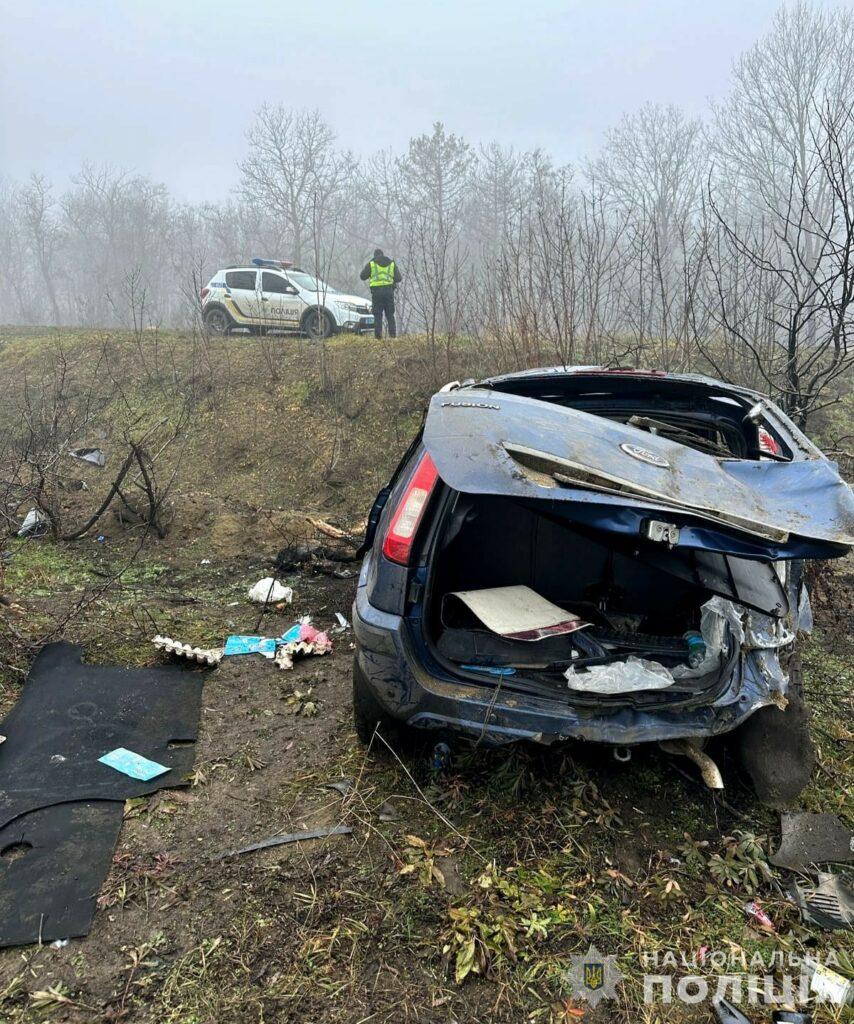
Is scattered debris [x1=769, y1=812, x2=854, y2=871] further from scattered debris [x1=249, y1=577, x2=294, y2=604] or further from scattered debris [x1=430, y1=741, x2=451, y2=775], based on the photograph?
scattered debris [x1=249, y1=577, x2=294, y2=604]

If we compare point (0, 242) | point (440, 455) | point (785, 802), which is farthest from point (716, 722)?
point (0, 242)

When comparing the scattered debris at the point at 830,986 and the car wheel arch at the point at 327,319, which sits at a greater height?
the car wheel arch at the point at 327,319

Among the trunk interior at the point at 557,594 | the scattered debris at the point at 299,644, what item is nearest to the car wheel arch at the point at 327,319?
the scattered debris at the point at 299,644

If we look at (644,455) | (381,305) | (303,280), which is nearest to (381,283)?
(381,305)

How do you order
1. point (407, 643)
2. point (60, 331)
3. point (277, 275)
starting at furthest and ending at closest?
point (60, 331) → point (277, 275) → point (407, 643)

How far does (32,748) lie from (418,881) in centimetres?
188

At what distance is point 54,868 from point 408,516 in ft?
5.70

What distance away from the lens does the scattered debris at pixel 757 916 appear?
2.05 metres

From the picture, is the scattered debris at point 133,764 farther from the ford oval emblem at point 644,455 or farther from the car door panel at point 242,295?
the car door panel at point 242,295

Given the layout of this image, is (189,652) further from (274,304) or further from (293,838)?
(274,304)

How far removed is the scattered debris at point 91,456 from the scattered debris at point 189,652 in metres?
7.71

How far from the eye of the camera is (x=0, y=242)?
5841cm

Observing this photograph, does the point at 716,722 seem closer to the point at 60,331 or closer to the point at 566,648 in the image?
the point at 566,648

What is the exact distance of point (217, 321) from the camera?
14.9 meters
